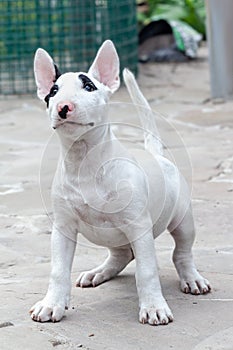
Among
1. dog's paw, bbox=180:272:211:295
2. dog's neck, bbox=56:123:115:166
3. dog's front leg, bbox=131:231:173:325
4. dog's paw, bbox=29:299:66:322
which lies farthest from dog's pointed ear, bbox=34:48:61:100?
dog's paw, bbox=180:272:211:295

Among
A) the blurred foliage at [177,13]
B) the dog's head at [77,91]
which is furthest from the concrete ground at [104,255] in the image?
the blurred foliage at [177,13]

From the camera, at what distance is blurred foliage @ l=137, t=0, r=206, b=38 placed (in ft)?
36.6

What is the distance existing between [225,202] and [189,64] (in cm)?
560

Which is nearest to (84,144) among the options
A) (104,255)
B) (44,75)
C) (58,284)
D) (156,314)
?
(44,75)

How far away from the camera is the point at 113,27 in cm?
875

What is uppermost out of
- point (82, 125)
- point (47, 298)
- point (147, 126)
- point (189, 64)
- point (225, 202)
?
point (82, 125)

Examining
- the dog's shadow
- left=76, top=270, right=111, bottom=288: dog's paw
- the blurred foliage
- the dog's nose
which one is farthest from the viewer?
the blurred foliage

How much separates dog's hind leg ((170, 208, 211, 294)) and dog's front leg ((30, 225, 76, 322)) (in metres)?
0.48

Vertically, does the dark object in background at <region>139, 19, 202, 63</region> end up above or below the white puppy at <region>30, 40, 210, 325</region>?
below

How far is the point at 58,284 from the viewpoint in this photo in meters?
3.27

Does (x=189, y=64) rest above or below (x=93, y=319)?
below

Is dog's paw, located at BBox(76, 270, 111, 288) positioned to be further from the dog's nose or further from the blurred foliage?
the blurred foliage

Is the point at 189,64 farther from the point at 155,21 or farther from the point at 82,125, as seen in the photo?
the point at 82,125

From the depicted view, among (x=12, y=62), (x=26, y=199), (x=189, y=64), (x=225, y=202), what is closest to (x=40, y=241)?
(x=26, y=199)
